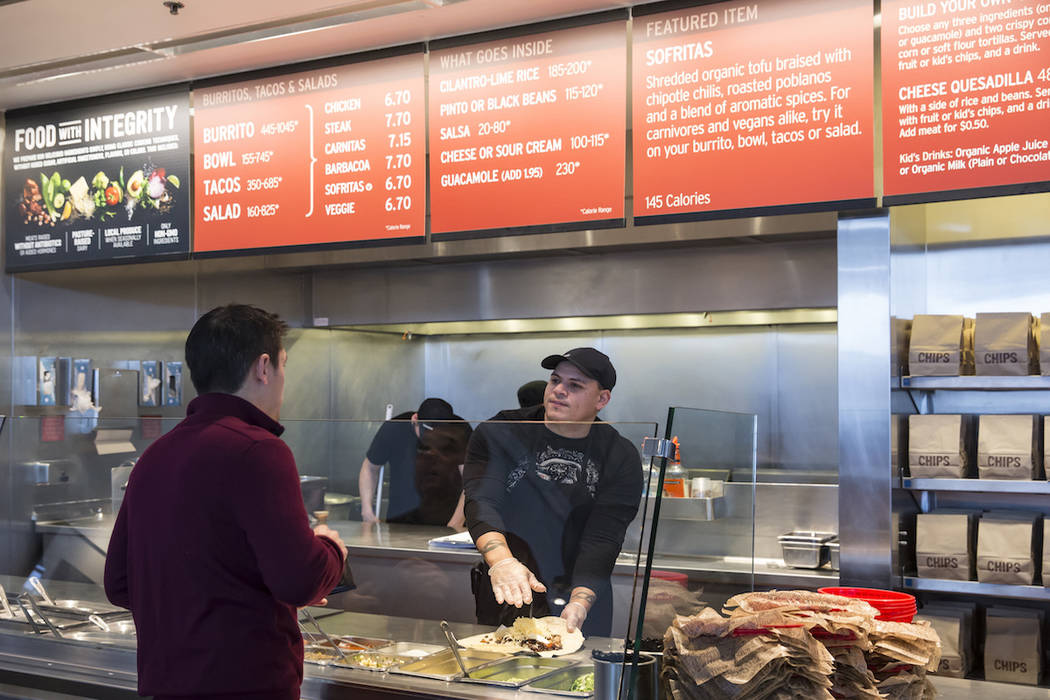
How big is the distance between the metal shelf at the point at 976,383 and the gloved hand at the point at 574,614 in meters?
1.55

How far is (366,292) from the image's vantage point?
5793 millimetres

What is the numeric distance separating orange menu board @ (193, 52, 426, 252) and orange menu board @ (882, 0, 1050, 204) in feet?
5.26

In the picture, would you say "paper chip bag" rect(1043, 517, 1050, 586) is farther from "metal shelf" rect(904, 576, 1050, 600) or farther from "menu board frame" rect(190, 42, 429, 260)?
"menu board frame" rect(190, 42, 429, 260)

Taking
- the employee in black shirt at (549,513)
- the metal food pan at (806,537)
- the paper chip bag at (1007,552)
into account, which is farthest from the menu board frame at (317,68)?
the paper chip bag at (1007,552)

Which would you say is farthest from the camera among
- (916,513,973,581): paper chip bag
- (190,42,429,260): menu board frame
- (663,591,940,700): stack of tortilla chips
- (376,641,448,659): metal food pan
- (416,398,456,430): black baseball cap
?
Result: (190,42,429,260): menu board frame

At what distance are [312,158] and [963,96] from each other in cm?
226

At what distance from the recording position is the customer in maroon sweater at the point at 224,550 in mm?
2070

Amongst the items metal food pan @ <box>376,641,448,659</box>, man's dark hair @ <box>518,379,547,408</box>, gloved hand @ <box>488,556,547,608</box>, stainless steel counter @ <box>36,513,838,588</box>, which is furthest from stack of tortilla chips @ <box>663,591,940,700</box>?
man's dark hair @ <box>518,379,547,408</box>

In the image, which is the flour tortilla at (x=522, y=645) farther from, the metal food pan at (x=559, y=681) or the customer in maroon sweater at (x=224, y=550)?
the customer in maroon sweater at (x=224, y=550)

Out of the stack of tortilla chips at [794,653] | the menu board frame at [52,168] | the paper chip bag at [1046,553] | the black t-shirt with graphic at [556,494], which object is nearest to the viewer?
the stack of tortilla chips at [794,653]

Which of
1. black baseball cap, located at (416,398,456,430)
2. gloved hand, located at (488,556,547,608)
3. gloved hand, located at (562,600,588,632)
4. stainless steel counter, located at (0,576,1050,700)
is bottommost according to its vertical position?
stainless steel counter, located at (0,576,1050,700)

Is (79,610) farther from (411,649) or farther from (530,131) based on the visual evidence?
(530,131)

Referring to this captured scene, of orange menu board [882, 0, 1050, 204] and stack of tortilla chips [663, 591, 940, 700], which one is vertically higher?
orange menu board [882, 0, 1050, 204]

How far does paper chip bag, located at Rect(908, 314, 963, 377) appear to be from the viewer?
3340mm
